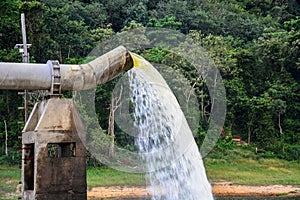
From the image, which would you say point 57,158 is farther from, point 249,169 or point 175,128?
point 249,169

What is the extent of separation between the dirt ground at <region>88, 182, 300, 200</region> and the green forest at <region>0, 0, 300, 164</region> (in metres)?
3.16

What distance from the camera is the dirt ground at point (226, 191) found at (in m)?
23.0

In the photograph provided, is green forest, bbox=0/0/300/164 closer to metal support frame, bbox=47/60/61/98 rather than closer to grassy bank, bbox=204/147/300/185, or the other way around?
grassy bank, bbox=204/147/300/185

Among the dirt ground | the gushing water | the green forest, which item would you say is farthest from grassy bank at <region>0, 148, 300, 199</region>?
the gushing water

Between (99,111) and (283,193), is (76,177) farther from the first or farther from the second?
(99,111)

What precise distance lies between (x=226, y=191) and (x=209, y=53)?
803cm

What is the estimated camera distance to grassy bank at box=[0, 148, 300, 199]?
2333 cm

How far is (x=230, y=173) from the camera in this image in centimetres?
2736

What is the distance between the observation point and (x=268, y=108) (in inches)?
1255

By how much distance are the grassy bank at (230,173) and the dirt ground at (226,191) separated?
1.21 ft

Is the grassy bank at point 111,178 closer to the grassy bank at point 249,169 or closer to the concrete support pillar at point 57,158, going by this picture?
the grassy bank at point 249,169

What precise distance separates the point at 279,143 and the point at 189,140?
21963 millimetres

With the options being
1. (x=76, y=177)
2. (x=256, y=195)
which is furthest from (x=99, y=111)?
(x=76, y=177)

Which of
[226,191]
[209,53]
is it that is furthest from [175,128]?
[209,53]
